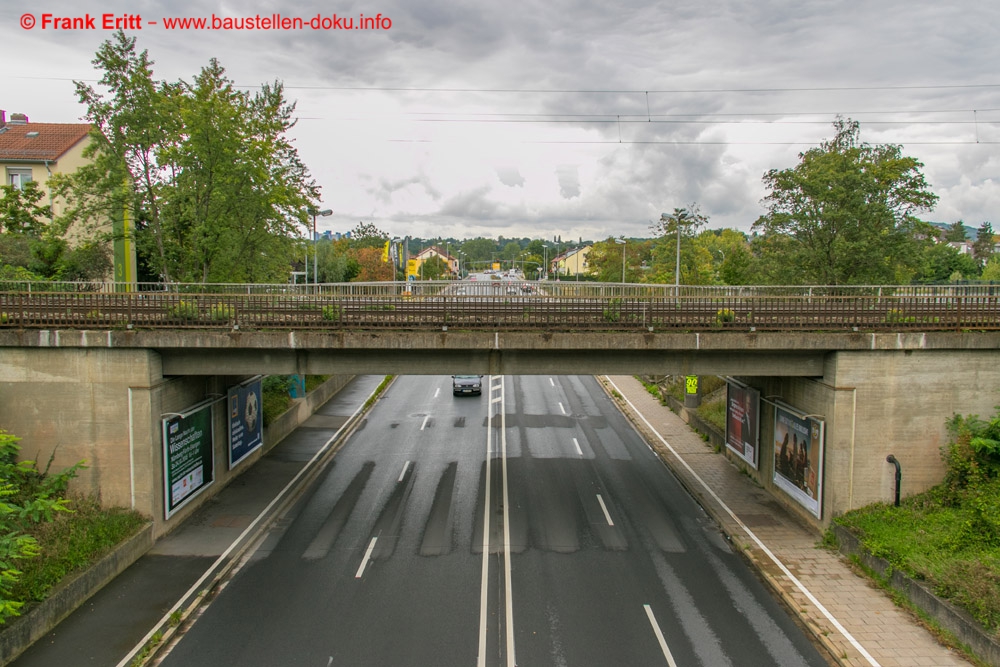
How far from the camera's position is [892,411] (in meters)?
16.9

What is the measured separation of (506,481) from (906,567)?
38.8ft

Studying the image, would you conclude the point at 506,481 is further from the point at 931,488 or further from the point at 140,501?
the point at 931,488

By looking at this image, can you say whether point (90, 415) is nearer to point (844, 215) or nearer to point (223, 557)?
point (223, 557)

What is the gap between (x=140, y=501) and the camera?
639 inches

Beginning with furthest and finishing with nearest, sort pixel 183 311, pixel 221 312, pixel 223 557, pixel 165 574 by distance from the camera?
pixel 221 312, pixel 183 311, pixel 223 557, pixel 165 574

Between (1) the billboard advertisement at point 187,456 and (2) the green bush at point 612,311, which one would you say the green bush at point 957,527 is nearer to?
(2) the green bush at point 612,311

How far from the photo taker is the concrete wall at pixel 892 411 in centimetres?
1675

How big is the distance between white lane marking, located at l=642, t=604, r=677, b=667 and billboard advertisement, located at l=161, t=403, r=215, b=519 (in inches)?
495

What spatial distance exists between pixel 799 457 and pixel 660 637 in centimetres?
868

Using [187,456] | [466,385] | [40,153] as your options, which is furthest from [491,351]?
[40,153]

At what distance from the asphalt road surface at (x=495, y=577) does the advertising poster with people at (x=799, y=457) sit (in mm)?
2744

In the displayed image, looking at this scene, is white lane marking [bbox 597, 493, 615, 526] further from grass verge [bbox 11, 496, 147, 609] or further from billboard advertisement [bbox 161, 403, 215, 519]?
grass verge [bbox 11, 496, 147, 609]

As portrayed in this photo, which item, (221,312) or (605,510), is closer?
(221,312)

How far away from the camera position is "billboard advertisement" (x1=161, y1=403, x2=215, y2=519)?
Answer: 1680 cm
